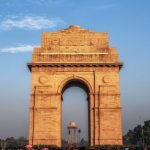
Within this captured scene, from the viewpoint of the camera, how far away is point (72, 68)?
1438 inches

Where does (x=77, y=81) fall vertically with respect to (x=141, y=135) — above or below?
above

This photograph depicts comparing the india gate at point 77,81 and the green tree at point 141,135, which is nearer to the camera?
the india gate at point 77,81

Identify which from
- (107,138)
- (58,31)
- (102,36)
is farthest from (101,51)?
(107,138)

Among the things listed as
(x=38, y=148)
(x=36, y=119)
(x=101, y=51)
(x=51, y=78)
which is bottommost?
(x=38, y=148)

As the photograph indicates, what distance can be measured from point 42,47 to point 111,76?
7.16 m

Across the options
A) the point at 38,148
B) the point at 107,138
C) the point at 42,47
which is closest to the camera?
the point at 38,148

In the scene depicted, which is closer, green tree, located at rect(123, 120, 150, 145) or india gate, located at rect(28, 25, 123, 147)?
india gate, located at rect(28, 25, 123, 147)

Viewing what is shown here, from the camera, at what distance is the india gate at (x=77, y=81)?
116ft

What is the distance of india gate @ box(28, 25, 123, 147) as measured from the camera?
35312 mm

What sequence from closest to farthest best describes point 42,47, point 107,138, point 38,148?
point 38,148 < point 107,138 < point 42,47

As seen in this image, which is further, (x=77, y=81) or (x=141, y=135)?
(x=141, y=135)

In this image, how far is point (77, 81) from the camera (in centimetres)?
3744

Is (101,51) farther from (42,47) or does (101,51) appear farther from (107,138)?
(107,138)

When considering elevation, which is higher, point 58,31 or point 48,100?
point 58,31
